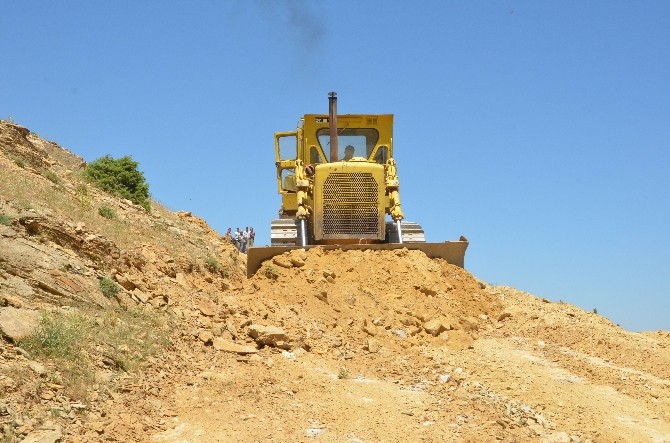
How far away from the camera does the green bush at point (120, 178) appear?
2152cm

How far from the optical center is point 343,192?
14.8 m

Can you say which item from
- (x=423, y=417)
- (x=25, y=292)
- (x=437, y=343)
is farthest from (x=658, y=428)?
(x=25, y=292)

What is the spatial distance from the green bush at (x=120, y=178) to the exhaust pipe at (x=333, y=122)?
7.64 meters

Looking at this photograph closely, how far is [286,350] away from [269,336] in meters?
0.31

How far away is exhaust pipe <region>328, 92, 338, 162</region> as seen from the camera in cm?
1580

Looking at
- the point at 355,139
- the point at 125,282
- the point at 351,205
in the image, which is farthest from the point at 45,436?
the point at 355,139

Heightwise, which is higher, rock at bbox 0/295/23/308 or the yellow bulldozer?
the yellow bulldozer

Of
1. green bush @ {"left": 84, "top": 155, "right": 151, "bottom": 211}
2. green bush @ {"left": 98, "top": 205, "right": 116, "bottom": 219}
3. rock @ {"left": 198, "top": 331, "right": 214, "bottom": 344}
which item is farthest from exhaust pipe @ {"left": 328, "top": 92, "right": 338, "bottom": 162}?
green bush @ {"left": 84, "top": 155, "right": 151, "bottom": 211}

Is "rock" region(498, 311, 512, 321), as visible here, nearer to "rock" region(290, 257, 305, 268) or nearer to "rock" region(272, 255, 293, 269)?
"rock" region(290, 257, 305, 268)

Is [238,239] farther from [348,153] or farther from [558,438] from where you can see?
[558,438]

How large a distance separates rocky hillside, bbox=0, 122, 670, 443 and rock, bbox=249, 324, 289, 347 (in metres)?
0.03

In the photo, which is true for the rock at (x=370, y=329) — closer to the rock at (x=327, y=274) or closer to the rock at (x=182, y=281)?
the rock at (x=327, y=274)

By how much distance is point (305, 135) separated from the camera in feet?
54.0

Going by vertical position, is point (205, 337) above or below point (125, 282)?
below
